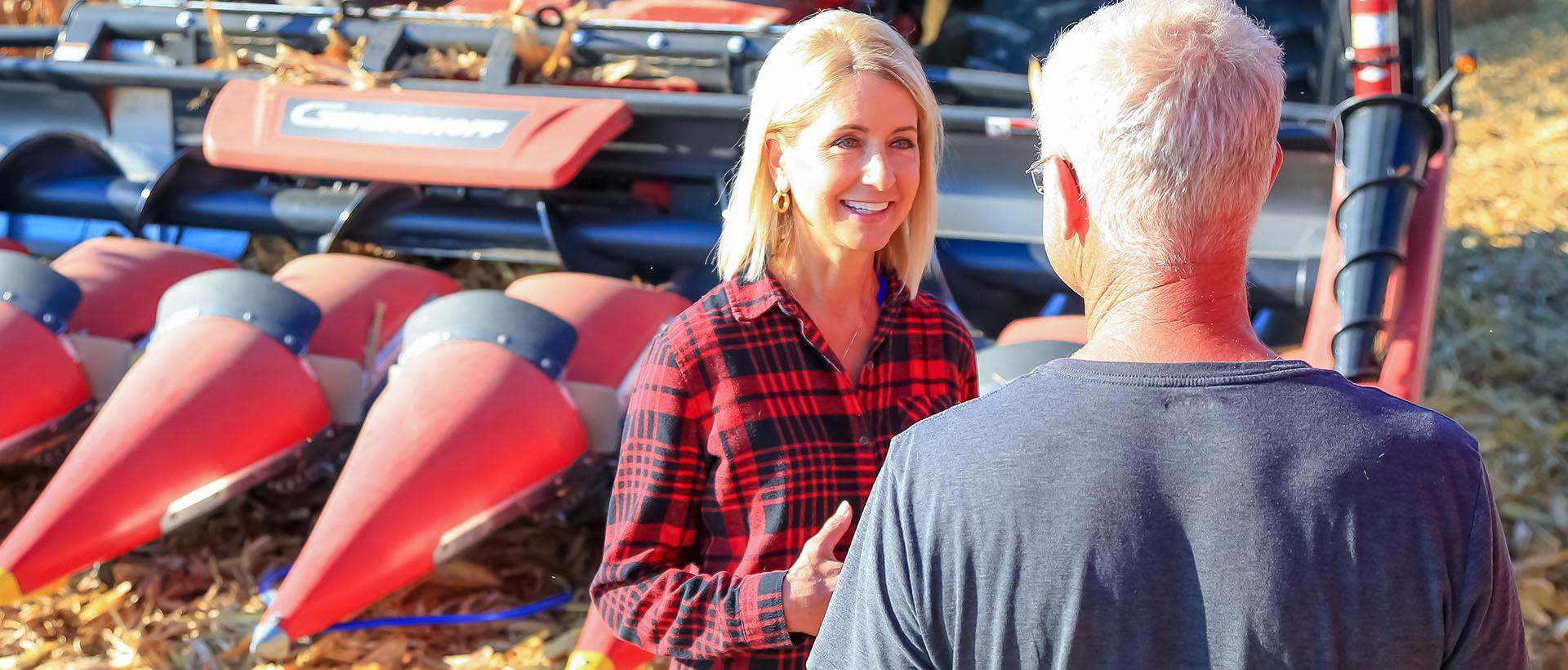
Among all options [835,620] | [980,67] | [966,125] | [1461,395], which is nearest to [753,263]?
[835,620]

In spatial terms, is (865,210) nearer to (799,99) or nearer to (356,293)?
(799,99)

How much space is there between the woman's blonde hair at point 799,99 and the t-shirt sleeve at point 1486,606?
85 centimetres

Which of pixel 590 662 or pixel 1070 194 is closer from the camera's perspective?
pixel 1070 194

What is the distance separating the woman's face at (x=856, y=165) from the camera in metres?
1.64

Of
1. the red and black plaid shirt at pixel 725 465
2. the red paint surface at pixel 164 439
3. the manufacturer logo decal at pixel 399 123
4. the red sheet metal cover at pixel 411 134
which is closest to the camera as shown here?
the red and black plaid shirt at pixel 725 465

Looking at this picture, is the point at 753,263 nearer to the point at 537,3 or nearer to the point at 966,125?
the point at 966,125

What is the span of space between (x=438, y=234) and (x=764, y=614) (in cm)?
296

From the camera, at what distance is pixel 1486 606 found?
3.25ft

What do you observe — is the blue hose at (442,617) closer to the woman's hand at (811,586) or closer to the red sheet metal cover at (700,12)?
the woman's hand at (811,586)

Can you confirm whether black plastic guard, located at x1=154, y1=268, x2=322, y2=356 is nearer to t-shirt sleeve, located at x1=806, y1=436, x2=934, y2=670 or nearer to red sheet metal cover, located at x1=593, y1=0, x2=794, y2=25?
red sheet metal cover, located at x1=593, y1=0, x2=794, y2=25

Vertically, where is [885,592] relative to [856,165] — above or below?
below

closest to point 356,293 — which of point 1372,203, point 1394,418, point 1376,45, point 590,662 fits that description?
point 590,662

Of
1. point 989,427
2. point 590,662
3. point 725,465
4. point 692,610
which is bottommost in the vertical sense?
point 590,662

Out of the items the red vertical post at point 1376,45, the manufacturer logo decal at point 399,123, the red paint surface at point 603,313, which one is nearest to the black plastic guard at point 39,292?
the manufacturer logo decal at point 399,123
